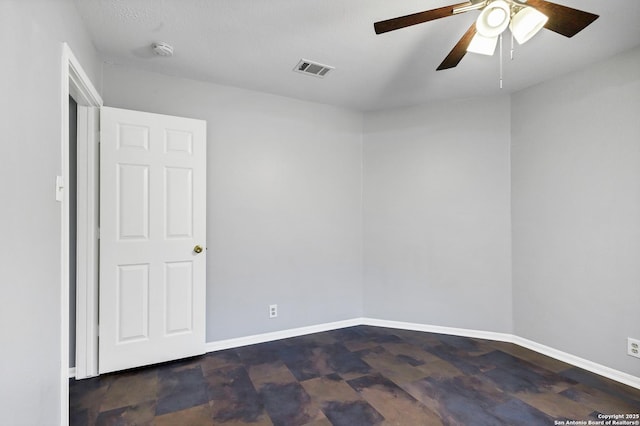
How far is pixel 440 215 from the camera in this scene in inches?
133

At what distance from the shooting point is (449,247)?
11.0ft

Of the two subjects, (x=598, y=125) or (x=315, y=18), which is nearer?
(x=315, y=18)

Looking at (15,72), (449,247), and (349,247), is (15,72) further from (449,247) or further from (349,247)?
(449,247)

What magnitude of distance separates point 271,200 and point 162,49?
5.05 ft

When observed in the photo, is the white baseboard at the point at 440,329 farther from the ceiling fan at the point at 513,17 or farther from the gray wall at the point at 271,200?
the ceiling fan at the point at 513,17

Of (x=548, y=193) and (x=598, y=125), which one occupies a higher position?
(x=598, y=125)

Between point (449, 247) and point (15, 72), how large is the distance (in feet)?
11.3

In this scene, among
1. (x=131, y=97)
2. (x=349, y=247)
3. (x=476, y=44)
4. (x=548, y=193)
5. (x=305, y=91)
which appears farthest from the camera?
(x=349, y=247)

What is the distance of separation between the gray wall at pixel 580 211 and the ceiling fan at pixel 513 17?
4.50ft

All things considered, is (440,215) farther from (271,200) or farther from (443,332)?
(271,200)

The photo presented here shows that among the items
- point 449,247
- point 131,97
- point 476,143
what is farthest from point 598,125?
point 131,97

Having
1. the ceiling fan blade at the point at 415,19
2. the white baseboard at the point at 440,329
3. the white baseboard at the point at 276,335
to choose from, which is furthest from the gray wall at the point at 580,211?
the ceiling fan blade at the point at 415,19

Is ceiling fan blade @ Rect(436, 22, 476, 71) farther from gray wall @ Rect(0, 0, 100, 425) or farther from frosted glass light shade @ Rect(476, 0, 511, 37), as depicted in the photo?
gray wall @ Rect(0, 0, 100, 425)

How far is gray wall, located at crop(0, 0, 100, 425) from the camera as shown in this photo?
1.12 metres
